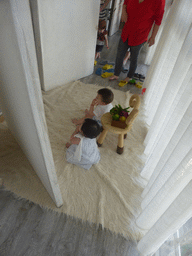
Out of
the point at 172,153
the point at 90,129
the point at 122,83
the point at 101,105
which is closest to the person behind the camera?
the point at 172,153

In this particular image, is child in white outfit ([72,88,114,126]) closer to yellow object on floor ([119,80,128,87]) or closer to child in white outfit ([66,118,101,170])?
child in white outfit ([66,118,101,170])

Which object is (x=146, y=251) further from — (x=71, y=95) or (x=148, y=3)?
(x=148, y=3)

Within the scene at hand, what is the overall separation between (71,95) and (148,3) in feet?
4.06

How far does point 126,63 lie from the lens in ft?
9.89

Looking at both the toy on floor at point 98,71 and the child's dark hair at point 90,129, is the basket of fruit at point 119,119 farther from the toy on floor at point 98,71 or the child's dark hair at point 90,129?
the toy on floor at point 98,71

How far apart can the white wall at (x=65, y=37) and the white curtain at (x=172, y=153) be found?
0.93 m

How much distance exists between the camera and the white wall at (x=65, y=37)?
1656 millimetres

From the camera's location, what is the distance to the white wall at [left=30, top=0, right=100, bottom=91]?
1.66 meters

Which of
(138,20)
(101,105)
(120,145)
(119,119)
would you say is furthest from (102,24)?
(120,145)

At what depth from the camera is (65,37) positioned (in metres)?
1.92

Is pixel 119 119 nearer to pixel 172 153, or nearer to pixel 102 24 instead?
pixel 172 153

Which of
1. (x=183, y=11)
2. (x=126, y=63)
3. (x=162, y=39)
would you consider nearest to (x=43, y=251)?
(x=183, y=11)

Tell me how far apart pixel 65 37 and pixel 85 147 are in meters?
1.33

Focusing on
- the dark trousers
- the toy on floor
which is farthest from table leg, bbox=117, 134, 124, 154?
the toy on floor
